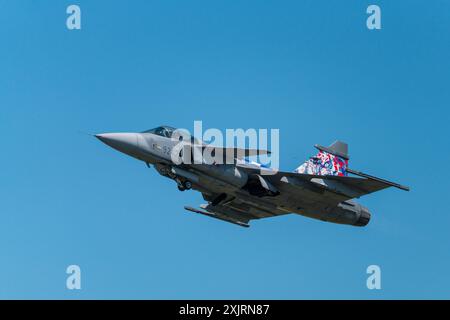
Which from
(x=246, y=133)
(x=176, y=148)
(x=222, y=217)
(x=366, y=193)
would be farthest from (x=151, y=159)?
(x=366, y=193)

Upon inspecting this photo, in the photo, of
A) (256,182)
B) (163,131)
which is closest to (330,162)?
(256,182)

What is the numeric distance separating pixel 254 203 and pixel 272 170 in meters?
2.10

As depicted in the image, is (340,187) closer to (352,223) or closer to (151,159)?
(352,223)

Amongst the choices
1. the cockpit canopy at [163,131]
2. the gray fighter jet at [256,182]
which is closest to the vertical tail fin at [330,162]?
the gray fighter jet at [256,182]

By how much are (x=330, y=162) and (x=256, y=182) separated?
3.99 metres

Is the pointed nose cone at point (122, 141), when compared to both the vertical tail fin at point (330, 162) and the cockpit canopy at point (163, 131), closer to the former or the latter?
the cockpit canopy at point (163, 131)

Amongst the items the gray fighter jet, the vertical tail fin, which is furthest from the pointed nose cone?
the vertical tail fin

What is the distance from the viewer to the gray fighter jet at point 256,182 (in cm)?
2984

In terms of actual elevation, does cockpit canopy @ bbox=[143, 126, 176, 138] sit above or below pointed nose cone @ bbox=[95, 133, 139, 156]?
above

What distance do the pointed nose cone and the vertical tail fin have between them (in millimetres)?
8442

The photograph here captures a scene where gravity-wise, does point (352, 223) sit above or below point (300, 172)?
below

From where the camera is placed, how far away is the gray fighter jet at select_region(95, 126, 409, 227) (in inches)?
1175

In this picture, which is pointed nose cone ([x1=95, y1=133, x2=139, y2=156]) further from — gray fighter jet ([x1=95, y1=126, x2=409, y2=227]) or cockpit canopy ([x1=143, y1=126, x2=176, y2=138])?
cockpit canopy ([x1=143, y1=126, x2=176, y2=138])

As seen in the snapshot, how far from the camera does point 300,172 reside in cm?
3384
